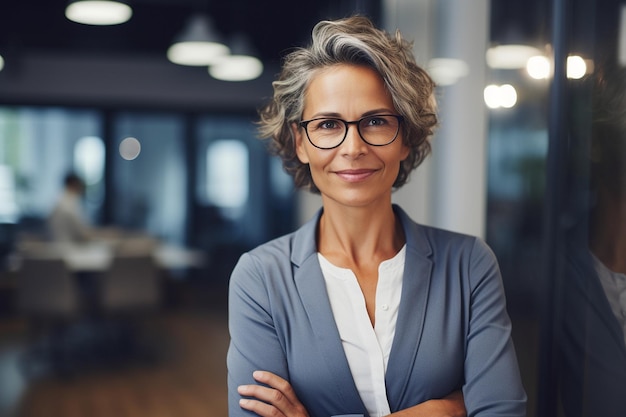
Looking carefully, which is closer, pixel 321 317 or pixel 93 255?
pixel 321 317

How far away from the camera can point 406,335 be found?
54.3 inches

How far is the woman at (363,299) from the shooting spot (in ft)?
4.48

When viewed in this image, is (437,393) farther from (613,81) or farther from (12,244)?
(12,244)

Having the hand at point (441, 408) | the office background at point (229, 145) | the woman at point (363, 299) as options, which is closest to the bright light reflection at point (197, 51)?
the office background at point (229, 145)

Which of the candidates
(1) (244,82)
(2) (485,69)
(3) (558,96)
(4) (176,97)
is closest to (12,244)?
(4) (176,97)

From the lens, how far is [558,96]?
7.00 feet

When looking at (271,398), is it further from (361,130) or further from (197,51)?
(197,51)

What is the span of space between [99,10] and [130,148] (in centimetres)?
458

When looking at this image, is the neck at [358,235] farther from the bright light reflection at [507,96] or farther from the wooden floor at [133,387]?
the wooden floor at [133,387]

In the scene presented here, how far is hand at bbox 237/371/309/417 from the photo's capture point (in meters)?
1.35

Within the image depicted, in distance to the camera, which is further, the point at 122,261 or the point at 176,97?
the point at 176,97

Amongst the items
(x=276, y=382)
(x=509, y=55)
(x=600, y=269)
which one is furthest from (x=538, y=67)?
(x=276, y=382)

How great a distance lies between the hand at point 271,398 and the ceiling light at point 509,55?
1529 mm

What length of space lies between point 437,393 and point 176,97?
25.2 feet
